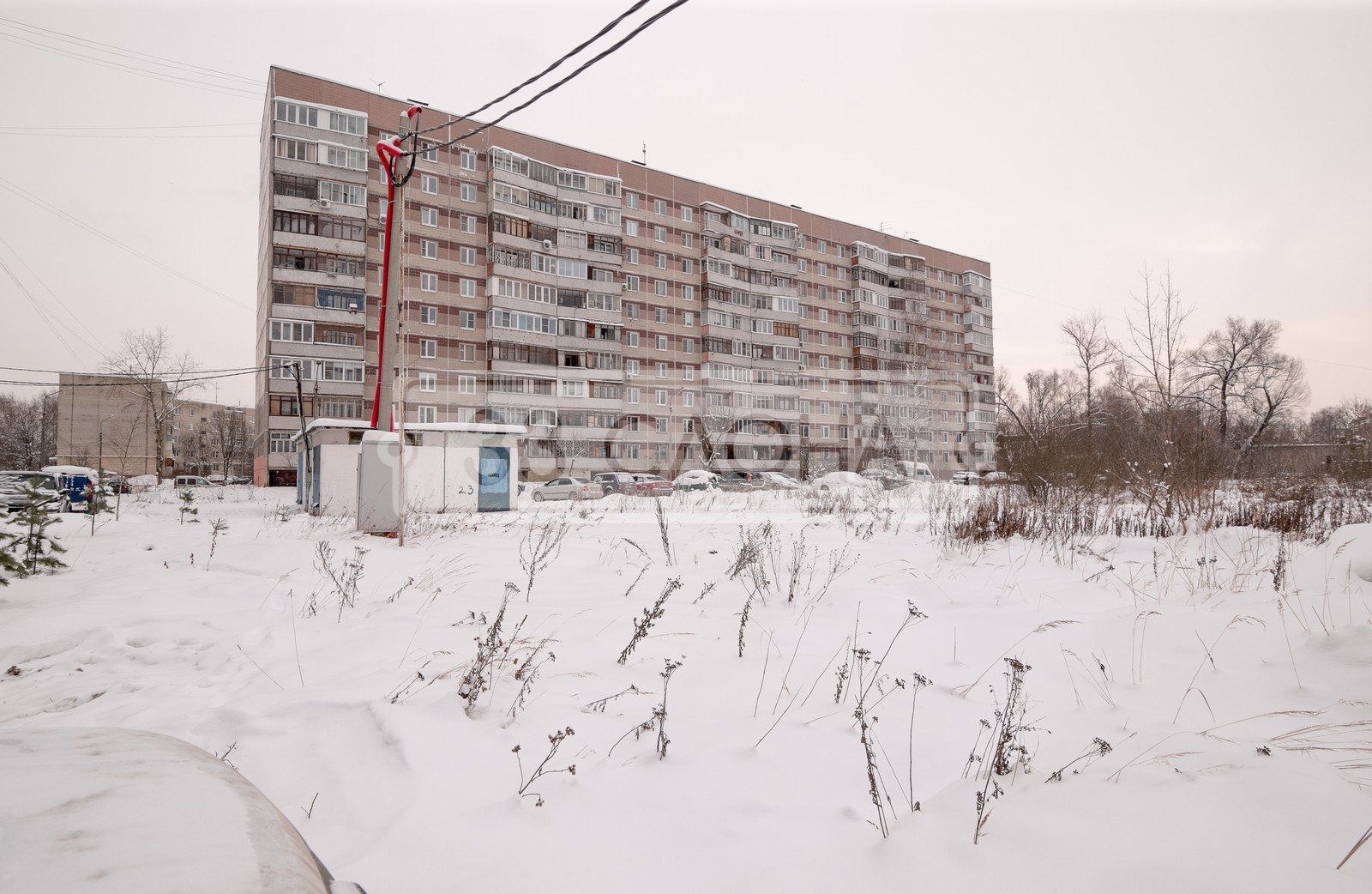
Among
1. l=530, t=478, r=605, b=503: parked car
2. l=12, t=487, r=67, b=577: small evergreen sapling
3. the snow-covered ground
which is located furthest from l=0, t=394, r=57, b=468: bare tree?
the snow-covered ground

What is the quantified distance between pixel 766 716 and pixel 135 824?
8.03ft

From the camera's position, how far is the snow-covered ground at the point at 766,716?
178 cm

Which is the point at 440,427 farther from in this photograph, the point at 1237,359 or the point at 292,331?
the point at 1237,359

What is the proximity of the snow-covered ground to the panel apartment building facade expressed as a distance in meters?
34.8

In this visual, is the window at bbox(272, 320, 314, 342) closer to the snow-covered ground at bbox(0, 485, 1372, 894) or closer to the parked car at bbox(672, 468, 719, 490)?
the parked car at bbox(672, 468, 719, 490)

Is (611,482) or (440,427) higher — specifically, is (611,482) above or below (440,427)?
below

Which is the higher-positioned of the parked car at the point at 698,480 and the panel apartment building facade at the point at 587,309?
the panel apartment building facade at the point at 587,309

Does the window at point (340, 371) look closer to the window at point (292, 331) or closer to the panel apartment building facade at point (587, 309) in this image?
the panel apartment building facade at point (587, 309)

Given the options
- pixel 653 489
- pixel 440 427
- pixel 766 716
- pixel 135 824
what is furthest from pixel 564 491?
pixel 135 824

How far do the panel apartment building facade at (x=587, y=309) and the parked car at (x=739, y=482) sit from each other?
362 inches

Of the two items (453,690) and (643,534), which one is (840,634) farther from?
(643,534)

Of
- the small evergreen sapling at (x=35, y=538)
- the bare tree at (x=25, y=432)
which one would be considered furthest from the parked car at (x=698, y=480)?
the bare tree at (x=25, y=432)

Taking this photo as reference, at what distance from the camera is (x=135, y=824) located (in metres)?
0.83

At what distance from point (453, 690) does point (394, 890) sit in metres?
1.46
